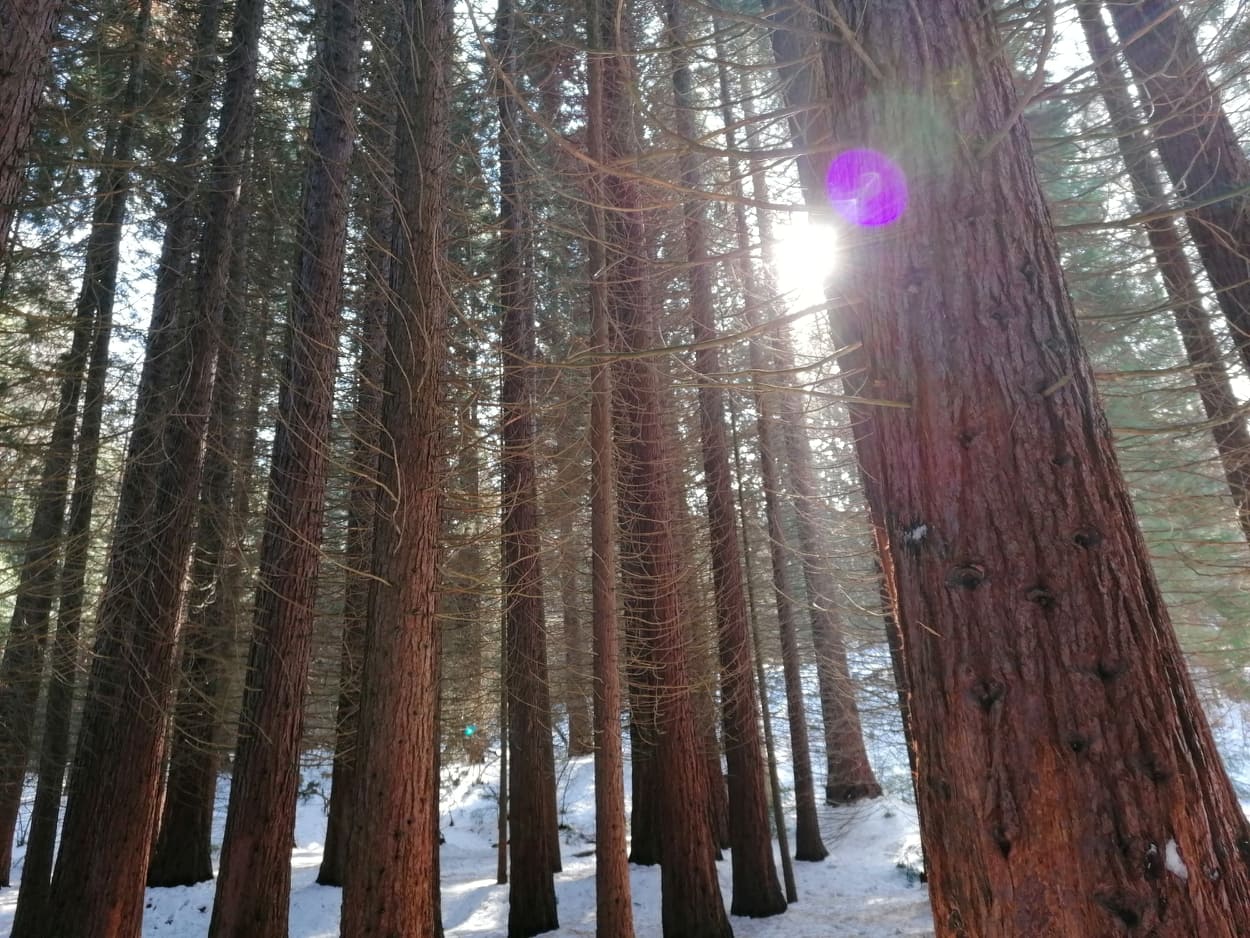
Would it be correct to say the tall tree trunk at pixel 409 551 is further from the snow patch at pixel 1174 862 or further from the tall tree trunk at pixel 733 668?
the tall tree trunk at pixel 733 668

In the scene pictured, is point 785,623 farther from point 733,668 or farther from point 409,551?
point 409,551

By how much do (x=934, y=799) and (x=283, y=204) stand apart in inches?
453

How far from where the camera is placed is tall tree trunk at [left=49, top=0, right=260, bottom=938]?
20.4 feet

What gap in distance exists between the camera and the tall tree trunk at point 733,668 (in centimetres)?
879

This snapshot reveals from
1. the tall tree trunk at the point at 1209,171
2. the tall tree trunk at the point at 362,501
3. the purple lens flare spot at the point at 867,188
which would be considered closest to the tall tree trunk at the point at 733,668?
the tall tree trunk at the point at 362,501

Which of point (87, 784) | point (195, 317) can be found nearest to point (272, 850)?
point (87, 784)

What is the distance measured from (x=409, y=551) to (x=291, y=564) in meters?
2.53

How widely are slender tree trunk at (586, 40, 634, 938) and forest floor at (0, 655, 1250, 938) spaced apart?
2786 millimetres

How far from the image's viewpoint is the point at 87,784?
6371 mm

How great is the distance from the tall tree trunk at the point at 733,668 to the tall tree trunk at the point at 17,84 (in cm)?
611

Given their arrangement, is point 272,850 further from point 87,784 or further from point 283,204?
point 283,204

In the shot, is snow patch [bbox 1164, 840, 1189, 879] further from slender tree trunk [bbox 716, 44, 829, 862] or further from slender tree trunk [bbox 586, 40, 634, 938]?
slender tree trunk [bbox 716, 44, 829, 862]

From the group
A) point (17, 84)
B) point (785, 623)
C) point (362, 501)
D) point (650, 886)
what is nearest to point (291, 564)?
point (362, 501)

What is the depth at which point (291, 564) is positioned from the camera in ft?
21.4
